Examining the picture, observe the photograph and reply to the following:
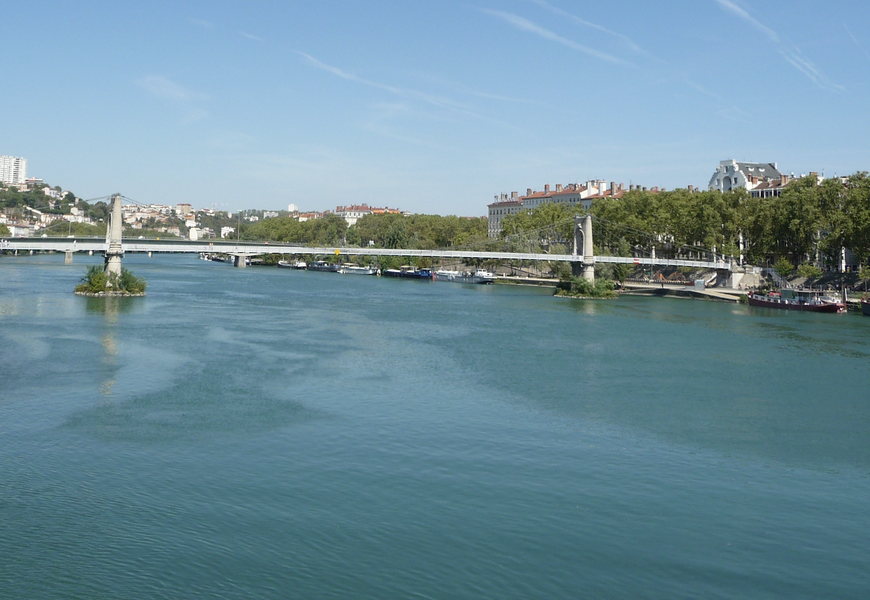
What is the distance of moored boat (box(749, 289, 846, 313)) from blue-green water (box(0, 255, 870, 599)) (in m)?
12.5

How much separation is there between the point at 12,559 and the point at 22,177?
694 ft

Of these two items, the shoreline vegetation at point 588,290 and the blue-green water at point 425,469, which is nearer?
the blue-green water at point 425,469

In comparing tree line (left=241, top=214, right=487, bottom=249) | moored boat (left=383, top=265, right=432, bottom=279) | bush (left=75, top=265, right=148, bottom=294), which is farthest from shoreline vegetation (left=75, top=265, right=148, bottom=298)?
tree line (left=241, top=214, right=487, bottom=249)

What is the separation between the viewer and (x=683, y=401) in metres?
14.6

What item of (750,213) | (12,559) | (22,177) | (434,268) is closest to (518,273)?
(434,268)

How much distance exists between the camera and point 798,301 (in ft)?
110

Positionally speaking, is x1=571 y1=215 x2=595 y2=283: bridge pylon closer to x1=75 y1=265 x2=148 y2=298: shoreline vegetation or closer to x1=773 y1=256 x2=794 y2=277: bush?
x1=773 y1=256 x2=794 y2=277: bush

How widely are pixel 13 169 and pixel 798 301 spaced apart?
195000 mm

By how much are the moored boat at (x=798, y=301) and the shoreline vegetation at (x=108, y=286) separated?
23.6 metres

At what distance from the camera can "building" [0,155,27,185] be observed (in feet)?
625

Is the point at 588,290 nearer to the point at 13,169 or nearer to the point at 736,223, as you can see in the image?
the point at 736,223

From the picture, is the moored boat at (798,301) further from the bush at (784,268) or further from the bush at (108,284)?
the bush at (108,284)

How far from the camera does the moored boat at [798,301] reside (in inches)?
1267

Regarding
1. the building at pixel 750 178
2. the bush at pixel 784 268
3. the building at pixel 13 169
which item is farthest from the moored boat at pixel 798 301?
the building at pixel 13 169
